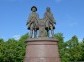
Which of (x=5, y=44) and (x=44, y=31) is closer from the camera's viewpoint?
(x=44, y=31)

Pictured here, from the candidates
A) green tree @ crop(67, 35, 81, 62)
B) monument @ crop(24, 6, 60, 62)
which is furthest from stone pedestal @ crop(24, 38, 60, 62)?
green tree @ crop(67, 35, 81, 62)

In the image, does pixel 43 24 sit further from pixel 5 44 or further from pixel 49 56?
pixel 5 44

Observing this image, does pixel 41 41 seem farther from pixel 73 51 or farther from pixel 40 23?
pixel 73 51

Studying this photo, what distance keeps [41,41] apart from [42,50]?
1.82 feet

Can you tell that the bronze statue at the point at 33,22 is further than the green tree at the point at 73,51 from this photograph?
No

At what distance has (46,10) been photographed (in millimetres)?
19938

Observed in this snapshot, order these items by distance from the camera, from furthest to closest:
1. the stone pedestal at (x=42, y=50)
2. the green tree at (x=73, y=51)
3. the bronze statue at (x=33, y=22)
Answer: the green tree at (x=73, y=51) < the bronze statue at (x=33, y=22) < the stone pedestal at (x=42, y=50)

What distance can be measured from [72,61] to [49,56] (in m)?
44.4

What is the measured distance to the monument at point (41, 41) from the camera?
1919 cm

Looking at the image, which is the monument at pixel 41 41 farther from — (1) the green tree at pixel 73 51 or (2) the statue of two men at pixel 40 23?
(1) the green tree at pixel 73 51

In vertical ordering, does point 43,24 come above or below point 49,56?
above

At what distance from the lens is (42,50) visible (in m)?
19.2

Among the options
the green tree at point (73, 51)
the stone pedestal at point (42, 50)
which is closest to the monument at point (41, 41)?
the stone pedestal at point (42, 50)

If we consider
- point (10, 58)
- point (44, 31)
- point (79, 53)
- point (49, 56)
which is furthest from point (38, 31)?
point (79, 53)
